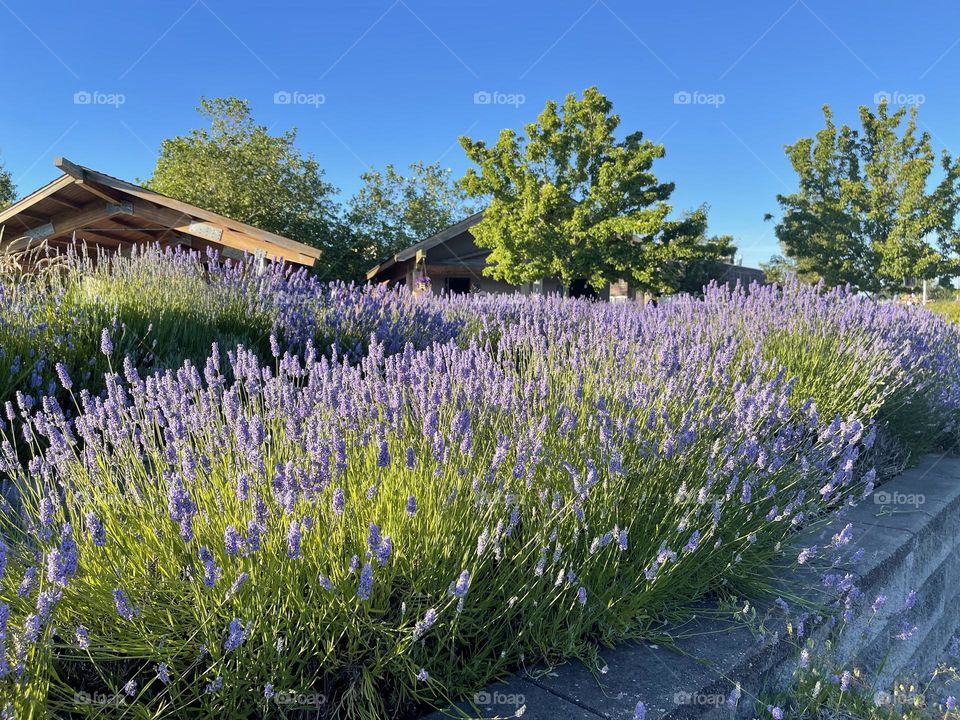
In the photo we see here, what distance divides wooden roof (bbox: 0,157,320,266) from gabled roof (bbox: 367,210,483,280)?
969 centimetres

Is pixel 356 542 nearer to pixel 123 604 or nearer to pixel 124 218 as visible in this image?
pixel 123 604

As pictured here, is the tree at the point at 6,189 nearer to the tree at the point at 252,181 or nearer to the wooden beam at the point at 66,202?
the tree at the point at 252,181

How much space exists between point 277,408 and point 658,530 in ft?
4.60

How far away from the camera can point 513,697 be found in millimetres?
1640

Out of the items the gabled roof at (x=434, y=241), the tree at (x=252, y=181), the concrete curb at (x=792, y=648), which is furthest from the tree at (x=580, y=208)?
the concrete curb at (x=792, y=648)

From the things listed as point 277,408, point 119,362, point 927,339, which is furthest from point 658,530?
point 927,339

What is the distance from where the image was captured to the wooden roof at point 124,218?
38.3 ft

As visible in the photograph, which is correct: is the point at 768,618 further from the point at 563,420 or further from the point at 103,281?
the point at 103,281
